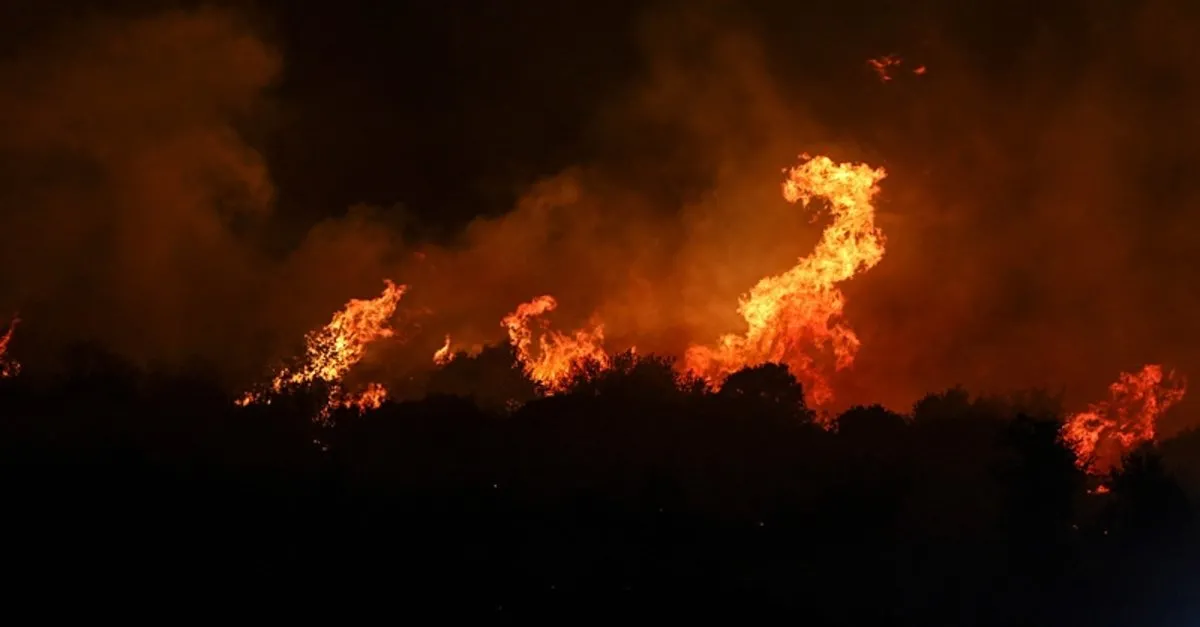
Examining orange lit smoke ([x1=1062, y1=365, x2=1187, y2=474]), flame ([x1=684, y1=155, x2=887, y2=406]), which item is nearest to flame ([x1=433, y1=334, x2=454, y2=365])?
flame ([x1=684, y1=155, x2=887, y2=406])

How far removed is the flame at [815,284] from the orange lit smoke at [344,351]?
49.0ft

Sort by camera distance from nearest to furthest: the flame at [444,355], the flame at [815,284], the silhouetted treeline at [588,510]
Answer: the silhouetted treeline at [588,510] → the flame at [815,284] → the flame at [444,355]

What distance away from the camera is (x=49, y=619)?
2950 cm

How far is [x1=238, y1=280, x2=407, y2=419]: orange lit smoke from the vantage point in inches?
1854

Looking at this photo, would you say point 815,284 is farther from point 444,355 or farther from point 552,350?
point 444,355

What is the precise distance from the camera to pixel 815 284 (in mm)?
45219

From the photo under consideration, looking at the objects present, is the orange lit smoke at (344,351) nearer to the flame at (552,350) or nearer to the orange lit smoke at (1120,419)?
the flame at (552,350)

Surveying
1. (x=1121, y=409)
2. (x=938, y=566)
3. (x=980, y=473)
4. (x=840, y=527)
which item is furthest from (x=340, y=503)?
(x=1121, y=409)

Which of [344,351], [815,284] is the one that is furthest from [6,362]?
[815,284]

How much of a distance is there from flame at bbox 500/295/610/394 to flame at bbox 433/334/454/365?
9.39 ft

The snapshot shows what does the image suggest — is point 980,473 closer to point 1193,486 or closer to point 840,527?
point 840,527

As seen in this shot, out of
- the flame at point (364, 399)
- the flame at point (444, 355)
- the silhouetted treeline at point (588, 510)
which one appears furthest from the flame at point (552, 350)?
the flame at point (364, 399)

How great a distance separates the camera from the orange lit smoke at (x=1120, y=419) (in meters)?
45.9

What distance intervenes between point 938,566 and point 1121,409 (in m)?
16.2
